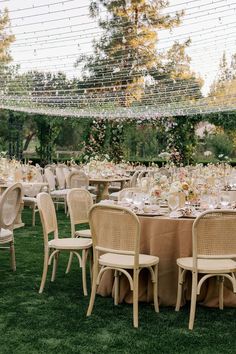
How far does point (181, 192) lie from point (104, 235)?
1.17 meters

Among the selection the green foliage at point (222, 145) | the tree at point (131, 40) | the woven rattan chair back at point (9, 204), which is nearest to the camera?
the woven rattan chair back at point (9, 204)

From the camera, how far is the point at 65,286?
16.6ft

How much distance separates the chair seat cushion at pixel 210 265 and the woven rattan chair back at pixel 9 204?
1766 mm

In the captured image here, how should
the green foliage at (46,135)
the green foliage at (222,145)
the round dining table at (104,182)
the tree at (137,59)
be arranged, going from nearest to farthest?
the tree at (137,59), the round dining table at (104,182), the green foliage at (46,135), the green foliage at (222,145)

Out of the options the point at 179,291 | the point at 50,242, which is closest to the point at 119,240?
the point at 179,291

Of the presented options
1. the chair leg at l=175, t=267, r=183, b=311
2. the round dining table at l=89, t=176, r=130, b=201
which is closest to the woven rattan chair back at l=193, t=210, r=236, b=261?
the chair leg at l=175, t=267, r=183, b=311

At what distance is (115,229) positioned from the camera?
4098 mm

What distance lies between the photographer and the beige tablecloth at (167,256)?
4453mm

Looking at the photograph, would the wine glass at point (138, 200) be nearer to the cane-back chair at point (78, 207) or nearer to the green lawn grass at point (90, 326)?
the cane-back chair at point (78, 207)

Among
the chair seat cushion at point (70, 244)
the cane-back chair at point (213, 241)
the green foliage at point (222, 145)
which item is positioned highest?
A: the green foliage at point (222, 145)


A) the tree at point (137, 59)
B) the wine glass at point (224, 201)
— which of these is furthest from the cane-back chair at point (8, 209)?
the tree at point (137, 59)

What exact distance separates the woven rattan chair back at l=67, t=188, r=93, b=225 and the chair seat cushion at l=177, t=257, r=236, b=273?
1.41m

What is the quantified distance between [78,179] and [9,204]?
481cm

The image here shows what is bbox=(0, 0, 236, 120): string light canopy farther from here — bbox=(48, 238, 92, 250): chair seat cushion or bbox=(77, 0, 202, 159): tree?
bbox=(48, 238, 92, 250): chair seat cushion
